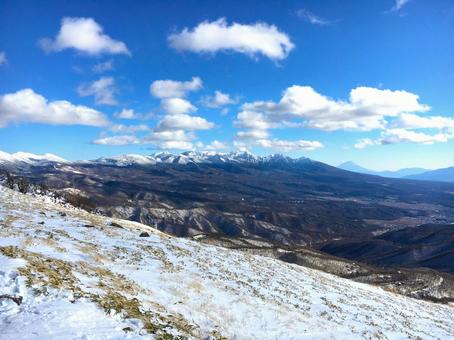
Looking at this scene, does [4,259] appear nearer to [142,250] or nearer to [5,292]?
[5,292]

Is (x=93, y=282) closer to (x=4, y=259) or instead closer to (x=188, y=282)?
(x=4, y=259)

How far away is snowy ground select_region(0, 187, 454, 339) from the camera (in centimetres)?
1825

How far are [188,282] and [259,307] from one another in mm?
5693

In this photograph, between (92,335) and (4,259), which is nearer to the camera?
(92,335)

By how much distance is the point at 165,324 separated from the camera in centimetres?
2031

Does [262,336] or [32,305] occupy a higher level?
[32,305]

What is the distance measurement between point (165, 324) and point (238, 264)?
28.9m

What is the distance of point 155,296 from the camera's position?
88.7 feet

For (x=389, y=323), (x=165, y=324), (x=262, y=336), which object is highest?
(x=165, y=324)

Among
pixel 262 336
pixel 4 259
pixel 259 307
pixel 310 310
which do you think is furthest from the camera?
pixel 310 310

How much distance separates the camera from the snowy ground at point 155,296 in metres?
18.2

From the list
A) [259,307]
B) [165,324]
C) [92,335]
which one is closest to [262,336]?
[259,307]

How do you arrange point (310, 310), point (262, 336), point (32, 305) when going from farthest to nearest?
point (310, 310) → point (262, 336) → point (32, 305)

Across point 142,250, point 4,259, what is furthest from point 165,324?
point 142,250
